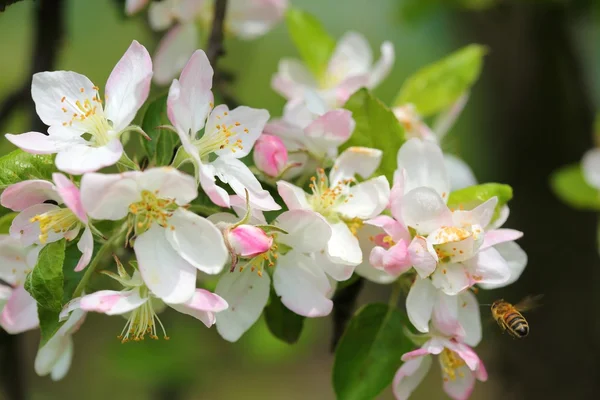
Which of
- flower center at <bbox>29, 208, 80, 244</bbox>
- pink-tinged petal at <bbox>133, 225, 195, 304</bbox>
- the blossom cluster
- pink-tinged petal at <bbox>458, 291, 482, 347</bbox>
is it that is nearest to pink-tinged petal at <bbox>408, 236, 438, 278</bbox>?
the blossom cluster

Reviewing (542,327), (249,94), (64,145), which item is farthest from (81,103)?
(249,94)

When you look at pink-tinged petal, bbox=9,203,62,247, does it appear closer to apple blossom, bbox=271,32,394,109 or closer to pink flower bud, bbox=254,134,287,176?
pink flower bud, bbox=254,134,287,176

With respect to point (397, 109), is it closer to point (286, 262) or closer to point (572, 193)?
point (286, 262)

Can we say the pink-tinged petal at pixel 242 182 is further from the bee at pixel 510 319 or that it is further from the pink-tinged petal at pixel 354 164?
the bee at pixel 510 319

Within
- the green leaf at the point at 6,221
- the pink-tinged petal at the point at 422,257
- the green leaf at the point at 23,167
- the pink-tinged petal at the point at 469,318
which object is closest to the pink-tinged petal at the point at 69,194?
the green leaf at the point at 23,167

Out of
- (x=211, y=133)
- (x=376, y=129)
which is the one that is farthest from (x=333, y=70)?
(x=211, y=133)

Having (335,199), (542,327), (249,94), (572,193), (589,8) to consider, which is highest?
(335,199)

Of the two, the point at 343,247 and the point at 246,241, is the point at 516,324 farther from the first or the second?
the point at 246,241
